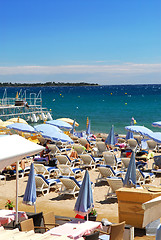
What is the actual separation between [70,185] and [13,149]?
487 centimetres

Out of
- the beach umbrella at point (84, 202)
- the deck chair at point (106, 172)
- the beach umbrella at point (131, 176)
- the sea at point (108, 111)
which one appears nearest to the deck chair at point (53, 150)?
the deck chair at point (106, 172)

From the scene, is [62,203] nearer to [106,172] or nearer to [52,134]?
[106,172]

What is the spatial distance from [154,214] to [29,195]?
3.85m

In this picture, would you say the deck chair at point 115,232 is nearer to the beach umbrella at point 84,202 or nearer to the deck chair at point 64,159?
the beach umbrella at point 84,202

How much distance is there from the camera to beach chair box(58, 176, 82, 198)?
10.1 meters

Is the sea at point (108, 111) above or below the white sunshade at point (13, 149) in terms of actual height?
below

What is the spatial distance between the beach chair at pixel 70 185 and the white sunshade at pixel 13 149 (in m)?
3.87

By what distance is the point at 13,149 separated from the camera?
567 cm

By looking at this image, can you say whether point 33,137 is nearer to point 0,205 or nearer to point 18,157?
point 0,205

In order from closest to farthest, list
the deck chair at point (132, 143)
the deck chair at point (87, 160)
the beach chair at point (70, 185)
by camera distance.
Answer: the beach chair at point (70, 185), the deck chair at point (87, 160), the deck chair at point (132, 143)

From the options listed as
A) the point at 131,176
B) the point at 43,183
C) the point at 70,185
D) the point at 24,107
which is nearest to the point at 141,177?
the point at 131,176

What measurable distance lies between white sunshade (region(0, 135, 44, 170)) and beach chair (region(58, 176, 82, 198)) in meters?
3.87

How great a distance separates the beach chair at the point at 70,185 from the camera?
1010 centimetres

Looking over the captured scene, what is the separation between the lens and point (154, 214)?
5.06m
